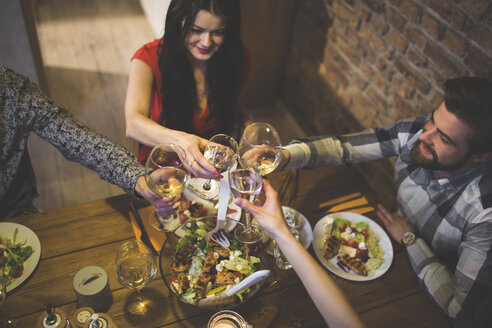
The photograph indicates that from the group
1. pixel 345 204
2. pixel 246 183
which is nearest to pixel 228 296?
pixel 246 183

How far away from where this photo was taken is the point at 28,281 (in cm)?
127

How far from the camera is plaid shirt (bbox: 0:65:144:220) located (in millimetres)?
1449

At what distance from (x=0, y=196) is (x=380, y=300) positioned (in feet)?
5.12

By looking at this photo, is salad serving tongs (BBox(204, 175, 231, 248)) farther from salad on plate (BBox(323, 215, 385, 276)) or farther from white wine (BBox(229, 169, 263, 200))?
salad on plate (BBox(323, 215, 385, 276))

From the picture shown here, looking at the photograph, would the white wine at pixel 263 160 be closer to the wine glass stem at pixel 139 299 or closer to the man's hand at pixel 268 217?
the man's hand at pixel 268 217

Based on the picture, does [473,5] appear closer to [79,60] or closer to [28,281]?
[28,281]

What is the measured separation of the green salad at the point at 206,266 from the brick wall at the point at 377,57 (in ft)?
4.89

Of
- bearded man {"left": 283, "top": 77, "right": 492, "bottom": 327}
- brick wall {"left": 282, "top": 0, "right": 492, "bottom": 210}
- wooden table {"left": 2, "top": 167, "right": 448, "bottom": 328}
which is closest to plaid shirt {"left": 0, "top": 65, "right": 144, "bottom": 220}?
wooden table {"left": 2, "top": 167, "right": 448, "bottom": 328}

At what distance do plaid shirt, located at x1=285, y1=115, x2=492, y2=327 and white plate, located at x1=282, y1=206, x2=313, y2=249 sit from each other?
8.8 inches

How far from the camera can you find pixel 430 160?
1541 millimetres

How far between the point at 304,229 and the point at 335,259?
0.54 ft

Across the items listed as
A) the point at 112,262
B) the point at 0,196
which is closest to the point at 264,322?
the point at 112,262

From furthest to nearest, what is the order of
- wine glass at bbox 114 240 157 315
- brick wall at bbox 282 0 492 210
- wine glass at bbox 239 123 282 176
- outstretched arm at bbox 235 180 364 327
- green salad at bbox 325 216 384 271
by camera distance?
brick wall at bbox 282 0 492 210
green salad at bbox 325 216 384 271
wine glass at bbox 239 123 282 176
wine glass at bbox 114 240 157 315
outstretched arm at bbox 235 180 364 327

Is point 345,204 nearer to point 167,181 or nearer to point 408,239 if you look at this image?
point 408,239
